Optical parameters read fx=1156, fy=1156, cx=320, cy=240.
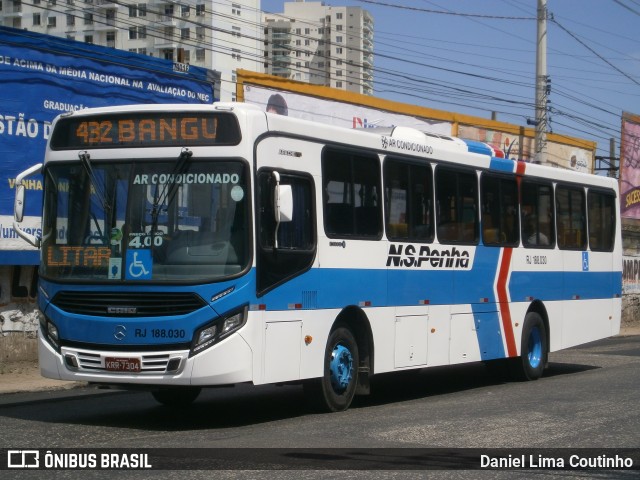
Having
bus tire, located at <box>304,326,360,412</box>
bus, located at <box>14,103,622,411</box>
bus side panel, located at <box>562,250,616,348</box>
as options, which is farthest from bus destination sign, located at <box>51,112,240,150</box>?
bus side panel, located at <box>562,250,616,348</box>

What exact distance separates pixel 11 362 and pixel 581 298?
9.68m

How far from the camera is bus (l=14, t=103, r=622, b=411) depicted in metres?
11.4

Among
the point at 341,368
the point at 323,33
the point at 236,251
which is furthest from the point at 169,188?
the point at 323,33

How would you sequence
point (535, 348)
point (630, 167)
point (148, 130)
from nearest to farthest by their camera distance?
point (148, 130), point (535, 348), point (630, 167)

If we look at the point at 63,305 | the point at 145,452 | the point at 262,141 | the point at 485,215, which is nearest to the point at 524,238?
the point at 485,215

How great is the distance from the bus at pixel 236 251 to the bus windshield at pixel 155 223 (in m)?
0.01

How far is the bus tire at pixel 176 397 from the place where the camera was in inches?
531

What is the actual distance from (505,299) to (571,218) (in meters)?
2.71

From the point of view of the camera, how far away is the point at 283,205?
11.7 metres

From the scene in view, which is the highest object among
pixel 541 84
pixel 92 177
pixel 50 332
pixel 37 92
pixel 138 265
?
pixel 541 84

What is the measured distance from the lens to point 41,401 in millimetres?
14625

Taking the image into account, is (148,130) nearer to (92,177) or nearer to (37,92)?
(92,177)

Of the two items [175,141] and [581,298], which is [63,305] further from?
[581,298]

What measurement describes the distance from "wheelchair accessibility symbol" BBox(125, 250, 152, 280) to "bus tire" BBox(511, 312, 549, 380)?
7833 millimetres
